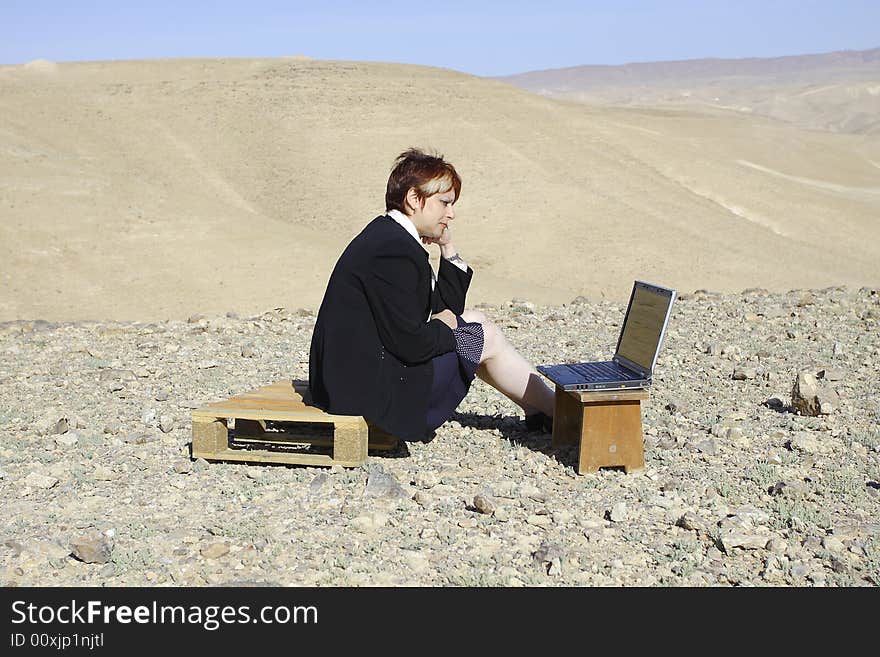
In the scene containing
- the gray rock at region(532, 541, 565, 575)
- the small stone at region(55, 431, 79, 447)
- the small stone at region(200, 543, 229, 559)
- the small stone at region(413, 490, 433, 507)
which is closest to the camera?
the gray rock at region(532, 541, 565, 575)

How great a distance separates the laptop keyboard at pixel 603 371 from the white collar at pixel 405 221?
1121mm

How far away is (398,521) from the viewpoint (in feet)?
15.2

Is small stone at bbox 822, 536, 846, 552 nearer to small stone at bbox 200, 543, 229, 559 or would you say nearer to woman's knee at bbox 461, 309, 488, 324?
woman's knee at bbox 461, 309, 488, 324

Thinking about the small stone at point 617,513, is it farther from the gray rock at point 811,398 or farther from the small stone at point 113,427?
the small stone at point 113,427

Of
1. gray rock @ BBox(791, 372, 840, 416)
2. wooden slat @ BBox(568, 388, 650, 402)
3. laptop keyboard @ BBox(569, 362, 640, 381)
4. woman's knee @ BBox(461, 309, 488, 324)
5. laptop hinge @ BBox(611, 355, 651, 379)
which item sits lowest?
gray rock @ BBox(791, 372, 840, 416)

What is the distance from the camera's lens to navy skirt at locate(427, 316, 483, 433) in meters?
5.18

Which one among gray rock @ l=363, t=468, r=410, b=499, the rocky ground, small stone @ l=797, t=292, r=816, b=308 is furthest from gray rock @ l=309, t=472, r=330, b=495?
small stone @ l=797, t=292, r=816, b=308

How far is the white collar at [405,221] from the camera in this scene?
5.00m

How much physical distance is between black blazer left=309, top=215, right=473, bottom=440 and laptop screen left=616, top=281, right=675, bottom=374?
950 millimetres

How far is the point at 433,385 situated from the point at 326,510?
829 millimetres

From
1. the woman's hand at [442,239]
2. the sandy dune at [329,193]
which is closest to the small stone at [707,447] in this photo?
the woman's hand at [442,239]
